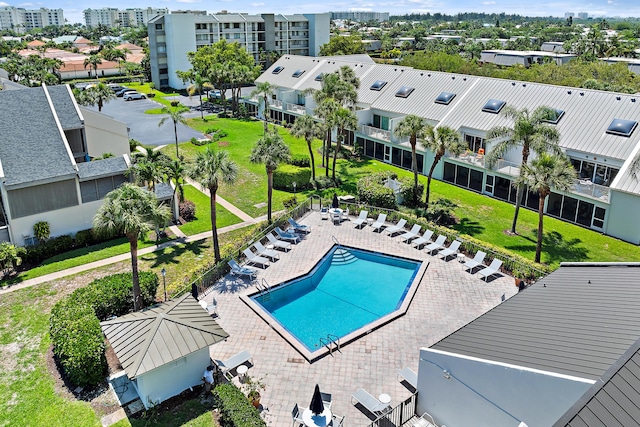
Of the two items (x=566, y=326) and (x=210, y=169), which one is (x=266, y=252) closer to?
(x=210, y=169)

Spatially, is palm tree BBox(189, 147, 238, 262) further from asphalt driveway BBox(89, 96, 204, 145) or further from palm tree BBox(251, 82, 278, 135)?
palm tree BBox(251, 82, 278, 135)

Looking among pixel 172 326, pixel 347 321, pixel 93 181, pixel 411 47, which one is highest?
pixel 411 47

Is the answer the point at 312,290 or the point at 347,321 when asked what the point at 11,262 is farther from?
the point at 347,321

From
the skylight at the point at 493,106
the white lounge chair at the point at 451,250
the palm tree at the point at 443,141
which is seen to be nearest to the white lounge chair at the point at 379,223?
the white lounge chair at the point at 451,250

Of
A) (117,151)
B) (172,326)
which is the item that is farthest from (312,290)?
(117,151)

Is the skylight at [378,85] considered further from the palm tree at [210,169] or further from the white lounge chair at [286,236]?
the palm tree at [210,169]

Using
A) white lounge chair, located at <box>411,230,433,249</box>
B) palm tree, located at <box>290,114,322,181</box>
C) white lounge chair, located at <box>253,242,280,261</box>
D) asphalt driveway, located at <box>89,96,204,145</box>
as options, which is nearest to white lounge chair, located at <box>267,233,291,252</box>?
white lounge chair, located at <box>253,242,280,261</box>
